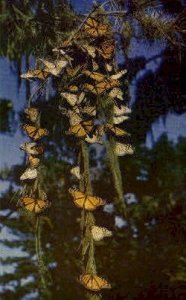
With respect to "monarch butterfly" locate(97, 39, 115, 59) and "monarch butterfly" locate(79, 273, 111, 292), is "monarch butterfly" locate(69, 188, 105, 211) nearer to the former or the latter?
"monarch butterfly" locate(79, 273, 111, 292)

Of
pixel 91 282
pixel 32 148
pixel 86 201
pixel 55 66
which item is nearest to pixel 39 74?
pixel 55 66

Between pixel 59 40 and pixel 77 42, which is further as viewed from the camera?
pixel 59 40

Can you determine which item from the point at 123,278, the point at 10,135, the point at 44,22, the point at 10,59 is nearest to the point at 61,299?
the point at 123,278

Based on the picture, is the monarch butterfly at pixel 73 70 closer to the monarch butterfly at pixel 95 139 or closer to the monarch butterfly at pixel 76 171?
the monarch butterfly at pixel 95 139

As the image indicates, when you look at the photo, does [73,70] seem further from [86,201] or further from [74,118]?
[86,201]

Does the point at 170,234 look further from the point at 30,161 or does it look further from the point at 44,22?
the point at 30,161

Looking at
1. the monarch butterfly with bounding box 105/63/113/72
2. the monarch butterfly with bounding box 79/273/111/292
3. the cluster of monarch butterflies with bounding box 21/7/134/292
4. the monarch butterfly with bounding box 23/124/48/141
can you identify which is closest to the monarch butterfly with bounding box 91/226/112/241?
the cluster of monarch butterflies with bounding box 21/7/134/292

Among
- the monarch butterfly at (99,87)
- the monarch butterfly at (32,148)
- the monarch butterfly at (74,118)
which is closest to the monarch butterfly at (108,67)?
the monarch butterfly at (99,87)

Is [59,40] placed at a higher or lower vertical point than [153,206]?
lower
